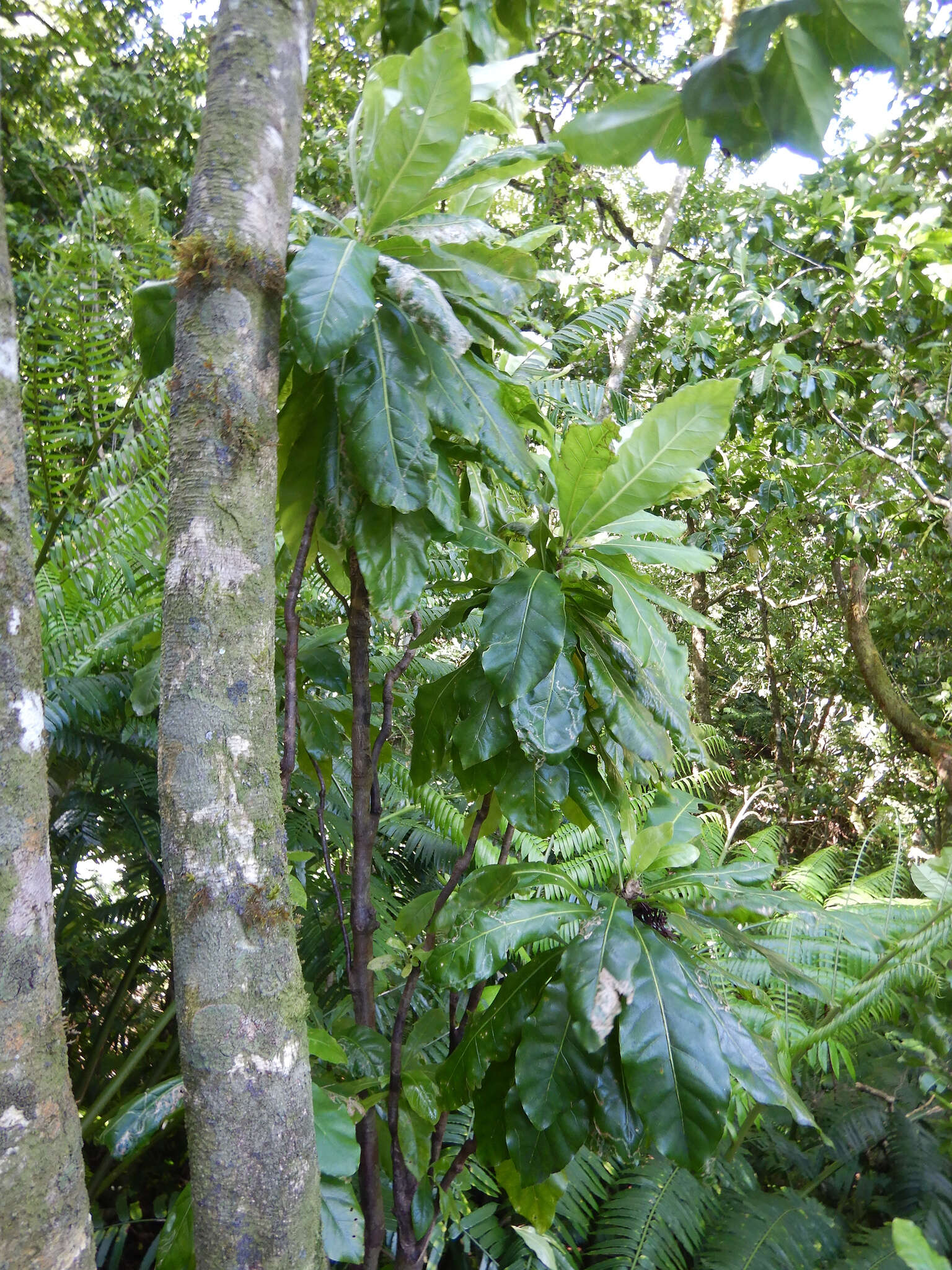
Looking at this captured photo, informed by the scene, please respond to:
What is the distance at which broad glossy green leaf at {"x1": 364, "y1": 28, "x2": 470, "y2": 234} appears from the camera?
0.89m

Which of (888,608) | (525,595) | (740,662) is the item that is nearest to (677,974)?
(525,595)

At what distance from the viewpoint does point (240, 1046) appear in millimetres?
642

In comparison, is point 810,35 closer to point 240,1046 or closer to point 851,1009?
point 240,1046

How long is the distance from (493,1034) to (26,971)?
0.68m

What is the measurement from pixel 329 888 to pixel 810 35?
7.54ft

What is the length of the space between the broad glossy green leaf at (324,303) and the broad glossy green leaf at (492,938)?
0.73m

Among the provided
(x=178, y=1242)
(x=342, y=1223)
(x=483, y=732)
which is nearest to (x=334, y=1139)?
(x=342, y=1223)

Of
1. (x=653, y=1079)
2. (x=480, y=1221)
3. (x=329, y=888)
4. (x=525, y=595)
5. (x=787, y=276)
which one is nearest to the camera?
(x=653, y=1079)

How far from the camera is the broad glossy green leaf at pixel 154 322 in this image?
99cm

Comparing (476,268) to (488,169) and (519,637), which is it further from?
(519,637)

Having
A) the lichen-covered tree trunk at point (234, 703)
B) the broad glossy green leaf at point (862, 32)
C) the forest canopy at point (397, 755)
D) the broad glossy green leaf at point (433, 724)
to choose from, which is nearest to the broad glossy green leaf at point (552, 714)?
the forest canopy at point (397, 755)

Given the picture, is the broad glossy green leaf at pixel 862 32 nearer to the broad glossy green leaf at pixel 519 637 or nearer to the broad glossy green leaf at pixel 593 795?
the broad glossy green leaf at pixel 519 637

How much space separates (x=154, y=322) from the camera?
102 cm

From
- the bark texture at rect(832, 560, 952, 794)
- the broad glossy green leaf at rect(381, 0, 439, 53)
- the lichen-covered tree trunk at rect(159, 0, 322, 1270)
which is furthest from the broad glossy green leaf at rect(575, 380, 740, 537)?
the bark texture at rect(832, 560, 952, 794)
